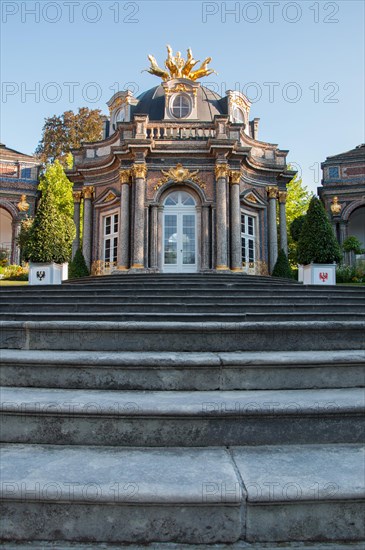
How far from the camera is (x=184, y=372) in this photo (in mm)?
3361

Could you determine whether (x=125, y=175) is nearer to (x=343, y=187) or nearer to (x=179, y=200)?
(x=179, y=200)

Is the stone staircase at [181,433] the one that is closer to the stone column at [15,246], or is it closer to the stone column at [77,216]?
the stone column at [77,216]

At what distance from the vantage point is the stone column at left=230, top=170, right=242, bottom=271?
1917 centimetres

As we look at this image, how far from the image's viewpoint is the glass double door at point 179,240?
1944 centimetres

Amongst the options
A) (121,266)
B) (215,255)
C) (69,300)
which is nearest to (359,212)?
(215,255)

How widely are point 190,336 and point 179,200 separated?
16462 mm

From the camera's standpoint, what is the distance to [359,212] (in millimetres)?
36406

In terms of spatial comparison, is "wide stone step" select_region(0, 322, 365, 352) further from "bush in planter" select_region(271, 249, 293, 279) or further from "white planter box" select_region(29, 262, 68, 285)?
"bush in planter" select_region(271, 249, 293, 279)

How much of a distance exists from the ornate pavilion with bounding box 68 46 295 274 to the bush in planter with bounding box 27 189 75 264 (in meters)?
5.04

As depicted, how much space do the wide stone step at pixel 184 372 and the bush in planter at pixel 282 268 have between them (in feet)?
55.6

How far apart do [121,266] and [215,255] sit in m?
4.28

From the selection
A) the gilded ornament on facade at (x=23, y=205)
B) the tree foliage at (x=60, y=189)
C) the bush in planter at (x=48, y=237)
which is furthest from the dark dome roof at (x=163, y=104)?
the gilded ornament on facade at (x=23, y=205)

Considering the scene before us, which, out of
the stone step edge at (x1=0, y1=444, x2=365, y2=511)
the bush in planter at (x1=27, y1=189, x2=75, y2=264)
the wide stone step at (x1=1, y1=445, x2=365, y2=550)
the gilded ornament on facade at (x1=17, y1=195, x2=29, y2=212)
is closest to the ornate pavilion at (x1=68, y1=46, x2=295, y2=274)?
the bush in planter at (x1=27, y1=189, x2=75, y2=264)

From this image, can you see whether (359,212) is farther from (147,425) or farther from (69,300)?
(147,425)
